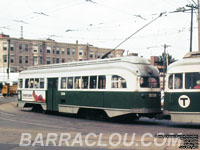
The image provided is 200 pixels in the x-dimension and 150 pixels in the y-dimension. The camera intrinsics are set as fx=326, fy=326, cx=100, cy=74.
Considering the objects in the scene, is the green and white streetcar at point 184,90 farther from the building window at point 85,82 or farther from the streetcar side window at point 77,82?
the streetcar side window at point 77,82

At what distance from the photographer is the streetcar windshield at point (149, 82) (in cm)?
1588

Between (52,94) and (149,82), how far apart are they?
7.27m

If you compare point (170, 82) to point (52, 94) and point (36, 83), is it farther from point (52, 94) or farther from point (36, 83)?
point (36, 83)

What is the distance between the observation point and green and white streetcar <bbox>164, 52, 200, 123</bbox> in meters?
14.3

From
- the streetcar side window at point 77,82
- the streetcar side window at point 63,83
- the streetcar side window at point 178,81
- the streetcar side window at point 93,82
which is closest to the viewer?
the streetcar side window at point 178,81

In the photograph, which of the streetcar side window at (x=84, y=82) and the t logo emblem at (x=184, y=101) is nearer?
the t logo emblem at (x=184, y=101)

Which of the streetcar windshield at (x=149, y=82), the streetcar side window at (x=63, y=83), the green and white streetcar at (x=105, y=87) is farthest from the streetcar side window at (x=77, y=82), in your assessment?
the streetcar windshield at (x=149, y=82)

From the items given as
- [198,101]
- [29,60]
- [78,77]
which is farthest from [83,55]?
[198,101]

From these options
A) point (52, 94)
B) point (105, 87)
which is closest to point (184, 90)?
point (105, 87)

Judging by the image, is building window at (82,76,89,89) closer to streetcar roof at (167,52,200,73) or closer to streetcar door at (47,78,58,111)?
streetcar door at (47,78,58,111)

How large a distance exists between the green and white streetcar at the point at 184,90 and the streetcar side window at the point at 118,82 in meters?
2.21

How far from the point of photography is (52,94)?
68.3 ft

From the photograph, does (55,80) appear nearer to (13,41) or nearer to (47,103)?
(47,103)

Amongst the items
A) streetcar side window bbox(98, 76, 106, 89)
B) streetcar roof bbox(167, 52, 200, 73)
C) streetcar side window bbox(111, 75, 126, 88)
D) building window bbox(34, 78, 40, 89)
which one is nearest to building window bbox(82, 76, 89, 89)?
streetcar side window bbox(98, 76, 106, 89)
